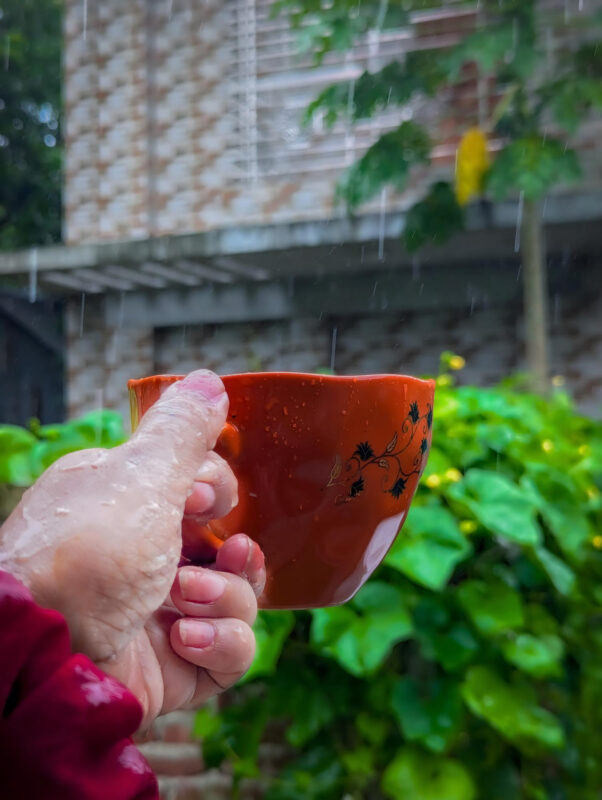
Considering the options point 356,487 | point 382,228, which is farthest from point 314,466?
point 382,228

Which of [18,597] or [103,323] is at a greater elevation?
[18,597]

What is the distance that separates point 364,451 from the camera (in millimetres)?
428

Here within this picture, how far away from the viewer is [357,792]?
129 centimetres

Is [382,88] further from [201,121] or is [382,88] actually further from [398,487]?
[398,487]

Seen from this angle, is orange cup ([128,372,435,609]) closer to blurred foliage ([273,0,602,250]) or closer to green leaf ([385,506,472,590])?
green leaf ([385,506,472,590])

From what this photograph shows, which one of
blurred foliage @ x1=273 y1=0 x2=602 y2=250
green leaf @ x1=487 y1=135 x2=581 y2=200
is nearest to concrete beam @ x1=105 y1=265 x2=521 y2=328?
blurred foliage @ x1=273 y1=0 x2=602 y2=250

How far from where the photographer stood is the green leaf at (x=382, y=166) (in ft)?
9.76

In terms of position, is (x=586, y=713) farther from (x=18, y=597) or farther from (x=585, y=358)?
(x=585, y=358)

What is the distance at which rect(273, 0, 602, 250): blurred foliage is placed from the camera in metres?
2.68

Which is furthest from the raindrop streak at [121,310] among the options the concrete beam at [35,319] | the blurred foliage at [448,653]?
the blurred foliage at [448,653]

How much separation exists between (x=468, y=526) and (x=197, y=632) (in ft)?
2.80

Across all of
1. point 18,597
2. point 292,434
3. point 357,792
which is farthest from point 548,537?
point 18,597

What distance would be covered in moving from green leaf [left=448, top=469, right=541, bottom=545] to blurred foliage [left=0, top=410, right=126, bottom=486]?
0.51 metres

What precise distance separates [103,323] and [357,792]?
3.64 m
